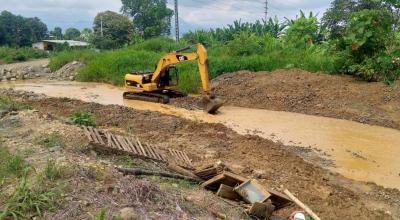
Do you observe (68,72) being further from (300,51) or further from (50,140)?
(50,140)

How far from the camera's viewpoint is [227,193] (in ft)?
19.2

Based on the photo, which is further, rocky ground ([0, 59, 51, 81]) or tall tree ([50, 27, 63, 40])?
tall tree ([50, 27, 63, 40])

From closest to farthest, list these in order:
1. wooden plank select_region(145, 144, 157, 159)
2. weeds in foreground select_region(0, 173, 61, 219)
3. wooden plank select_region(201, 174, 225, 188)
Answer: weeds in foreground select_region(0, 173, 61, 219), wooden plank select_region(201, 174, 225, 188), wooden plank select_region(145, 144, 157, 159)

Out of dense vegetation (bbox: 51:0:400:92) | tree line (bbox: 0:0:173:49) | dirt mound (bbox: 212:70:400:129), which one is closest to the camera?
dirt mound (bbox: 212:70:400:129)

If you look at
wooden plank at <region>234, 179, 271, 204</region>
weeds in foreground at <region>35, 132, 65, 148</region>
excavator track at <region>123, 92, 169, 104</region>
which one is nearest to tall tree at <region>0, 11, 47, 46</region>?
excavator track at <region>123, 92, 169, 104</region>

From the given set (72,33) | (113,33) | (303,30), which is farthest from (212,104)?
(72,33)

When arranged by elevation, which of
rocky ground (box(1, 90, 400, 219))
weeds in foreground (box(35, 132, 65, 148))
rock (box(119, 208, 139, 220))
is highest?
weeds in foreground (box(35, 132, 65, 148))

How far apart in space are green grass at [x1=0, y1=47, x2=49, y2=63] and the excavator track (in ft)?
71.4

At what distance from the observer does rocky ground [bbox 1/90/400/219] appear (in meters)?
5.14

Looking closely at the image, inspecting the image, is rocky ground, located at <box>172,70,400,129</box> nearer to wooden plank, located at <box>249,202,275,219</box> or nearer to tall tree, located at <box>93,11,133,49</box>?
wooden plank, located at <box>249,202,275,219</box>

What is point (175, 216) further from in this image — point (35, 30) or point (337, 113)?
point (35, 30)

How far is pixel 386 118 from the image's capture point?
13.2 m

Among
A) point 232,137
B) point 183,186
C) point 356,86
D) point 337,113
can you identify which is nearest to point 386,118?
point 337,113

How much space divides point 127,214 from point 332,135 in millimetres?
8353
